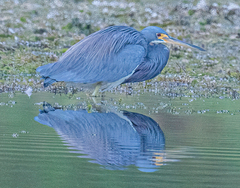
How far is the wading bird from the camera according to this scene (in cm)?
915

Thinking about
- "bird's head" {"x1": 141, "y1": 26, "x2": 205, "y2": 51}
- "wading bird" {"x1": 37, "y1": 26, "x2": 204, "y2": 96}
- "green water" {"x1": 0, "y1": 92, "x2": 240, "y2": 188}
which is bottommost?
"green water" {"x1": 0, "y1": 92, "x2": 240, "y2": 188}

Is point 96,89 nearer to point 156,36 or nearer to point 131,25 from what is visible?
point 156,36

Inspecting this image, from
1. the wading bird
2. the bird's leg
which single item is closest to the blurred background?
the bird's leg

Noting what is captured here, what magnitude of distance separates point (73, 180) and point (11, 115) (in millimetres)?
3455

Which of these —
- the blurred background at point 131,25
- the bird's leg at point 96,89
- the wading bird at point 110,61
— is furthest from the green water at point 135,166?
the blurred background at point 131,25

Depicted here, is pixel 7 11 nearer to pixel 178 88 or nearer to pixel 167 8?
pixel 167 8

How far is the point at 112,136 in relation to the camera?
5785 millimetres

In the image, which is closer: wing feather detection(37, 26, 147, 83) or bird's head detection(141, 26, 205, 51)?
wing feather detection(37, 26, 147, 83)

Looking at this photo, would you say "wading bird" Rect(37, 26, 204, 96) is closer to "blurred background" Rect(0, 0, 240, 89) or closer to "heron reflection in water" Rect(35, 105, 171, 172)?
"heron reflection in water" Rect(35, 105, 171, 172)

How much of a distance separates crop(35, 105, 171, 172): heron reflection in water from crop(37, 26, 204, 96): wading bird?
4.43ft

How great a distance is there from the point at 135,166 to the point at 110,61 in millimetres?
4969

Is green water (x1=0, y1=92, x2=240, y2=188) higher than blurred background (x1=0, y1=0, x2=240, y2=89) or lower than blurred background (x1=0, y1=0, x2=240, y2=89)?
lower

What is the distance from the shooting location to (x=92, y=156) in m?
4.75

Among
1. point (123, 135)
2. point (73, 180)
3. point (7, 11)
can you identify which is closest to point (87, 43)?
point (123, 135)
